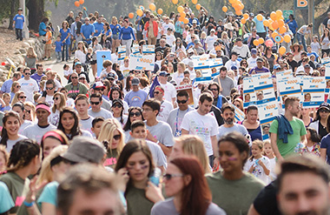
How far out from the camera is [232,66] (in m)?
19.6

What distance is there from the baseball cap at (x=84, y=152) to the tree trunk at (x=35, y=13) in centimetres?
3003

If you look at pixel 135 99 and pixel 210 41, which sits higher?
pixel 210 41

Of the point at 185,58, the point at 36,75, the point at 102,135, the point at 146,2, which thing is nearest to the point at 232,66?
the point at 185,58

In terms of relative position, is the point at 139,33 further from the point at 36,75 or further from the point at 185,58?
the point at 36,75

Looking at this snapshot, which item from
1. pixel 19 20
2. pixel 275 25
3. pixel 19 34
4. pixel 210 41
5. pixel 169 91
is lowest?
pixel 169 91

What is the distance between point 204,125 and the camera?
9.72 m

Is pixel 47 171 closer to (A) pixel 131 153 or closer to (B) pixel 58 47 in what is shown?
(A) pixel 131 153

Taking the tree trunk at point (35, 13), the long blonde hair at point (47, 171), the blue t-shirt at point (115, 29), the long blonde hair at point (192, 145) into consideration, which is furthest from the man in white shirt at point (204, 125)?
the tree trunk at point (35, 13)

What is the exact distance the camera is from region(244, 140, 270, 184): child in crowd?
9.25m

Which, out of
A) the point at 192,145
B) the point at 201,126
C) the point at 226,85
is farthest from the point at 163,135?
the point at 226,85

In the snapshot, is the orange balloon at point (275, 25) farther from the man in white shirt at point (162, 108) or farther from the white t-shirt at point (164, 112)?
the white t-shirt at point (164, 112)

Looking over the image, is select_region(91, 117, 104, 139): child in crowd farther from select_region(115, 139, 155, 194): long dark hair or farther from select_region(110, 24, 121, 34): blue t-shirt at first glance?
select_region(110, 24, 121, 34): blue t-shirt

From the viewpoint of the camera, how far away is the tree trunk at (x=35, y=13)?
34.0m

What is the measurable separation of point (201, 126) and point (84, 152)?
4891 mm
